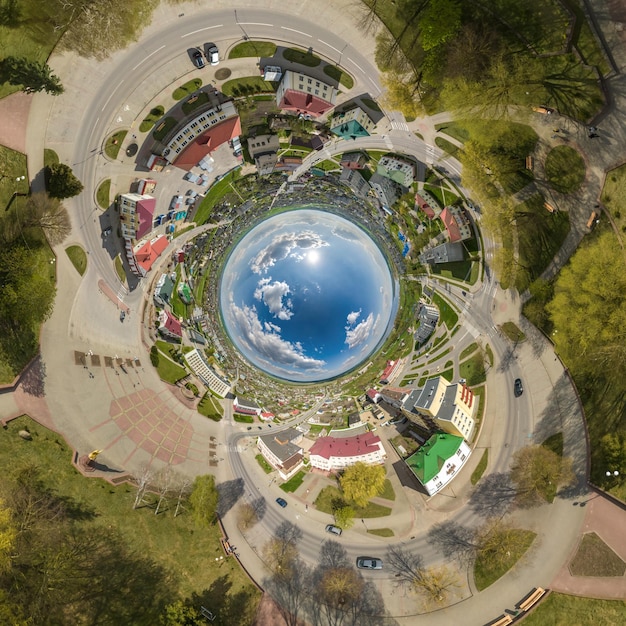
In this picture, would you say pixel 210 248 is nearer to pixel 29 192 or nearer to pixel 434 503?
pixel 29 192

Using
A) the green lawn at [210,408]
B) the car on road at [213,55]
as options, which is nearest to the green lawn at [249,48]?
the car on road at [213,55]

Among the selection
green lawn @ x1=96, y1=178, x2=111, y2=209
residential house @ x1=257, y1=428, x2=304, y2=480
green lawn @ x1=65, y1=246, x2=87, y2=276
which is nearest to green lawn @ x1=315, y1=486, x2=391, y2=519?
residential house @ x1=257, y1=428, x2=304, y2=480

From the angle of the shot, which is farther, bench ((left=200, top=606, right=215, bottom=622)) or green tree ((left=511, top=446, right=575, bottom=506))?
green tree ((left=511, top=446, right=575, bottom=506))

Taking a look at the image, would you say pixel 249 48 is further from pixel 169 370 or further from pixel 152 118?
pixel 169 370

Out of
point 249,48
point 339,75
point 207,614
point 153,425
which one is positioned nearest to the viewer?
point 249,48

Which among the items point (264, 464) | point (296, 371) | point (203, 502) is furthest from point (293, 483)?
point (296, 371)

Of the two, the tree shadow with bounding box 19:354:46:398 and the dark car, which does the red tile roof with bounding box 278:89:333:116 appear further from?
the tree shadow with bounding box 19:354:46:398

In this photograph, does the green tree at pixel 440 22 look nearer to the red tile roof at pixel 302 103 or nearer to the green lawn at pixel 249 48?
the red tile roof at pixel 302 103
